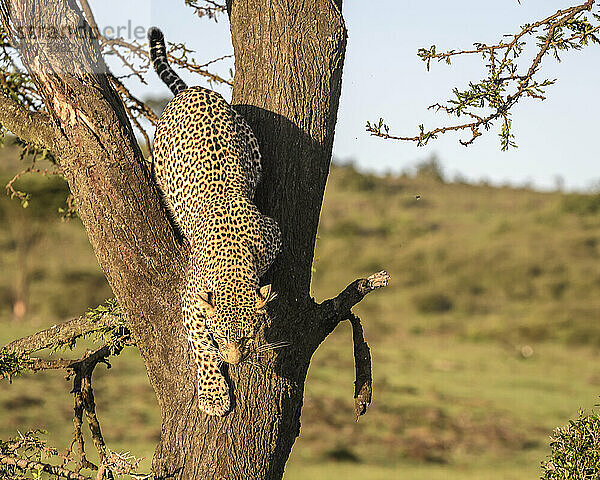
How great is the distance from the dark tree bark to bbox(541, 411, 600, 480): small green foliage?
0.98 metres

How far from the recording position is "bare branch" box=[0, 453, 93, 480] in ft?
8.60

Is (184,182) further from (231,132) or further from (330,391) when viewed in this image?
(330,391)

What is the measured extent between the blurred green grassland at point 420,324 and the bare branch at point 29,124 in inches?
194

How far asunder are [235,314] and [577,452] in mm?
1443

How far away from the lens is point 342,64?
10.9ft

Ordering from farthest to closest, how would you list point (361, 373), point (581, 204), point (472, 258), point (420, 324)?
point (581, 204) < point (472, 258) < point (420, 324) < point (361, 373)

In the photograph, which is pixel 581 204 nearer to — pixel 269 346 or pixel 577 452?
pixel 577 452

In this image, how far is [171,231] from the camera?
295 cm

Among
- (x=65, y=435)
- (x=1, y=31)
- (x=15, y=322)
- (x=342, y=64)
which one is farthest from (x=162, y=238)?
(x=15, y=322)

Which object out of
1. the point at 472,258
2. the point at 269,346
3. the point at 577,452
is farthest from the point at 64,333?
the point at 472,258

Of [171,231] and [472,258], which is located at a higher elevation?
[472,258]

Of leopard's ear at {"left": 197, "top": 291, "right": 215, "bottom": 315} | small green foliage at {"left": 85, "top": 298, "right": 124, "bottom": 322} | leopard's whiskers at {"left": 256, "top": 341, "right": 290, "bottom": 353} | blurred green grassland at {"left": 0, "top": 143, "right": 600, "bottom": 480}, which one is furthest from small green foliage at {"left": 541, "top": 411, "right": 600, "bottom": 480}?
blurred green grassland at {"left": 0, "top": 143, "right": 600, "bottom": 480}

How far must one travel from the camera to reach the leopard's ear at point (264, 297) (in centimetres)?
294

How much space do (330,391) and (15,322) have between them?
1224 cm
